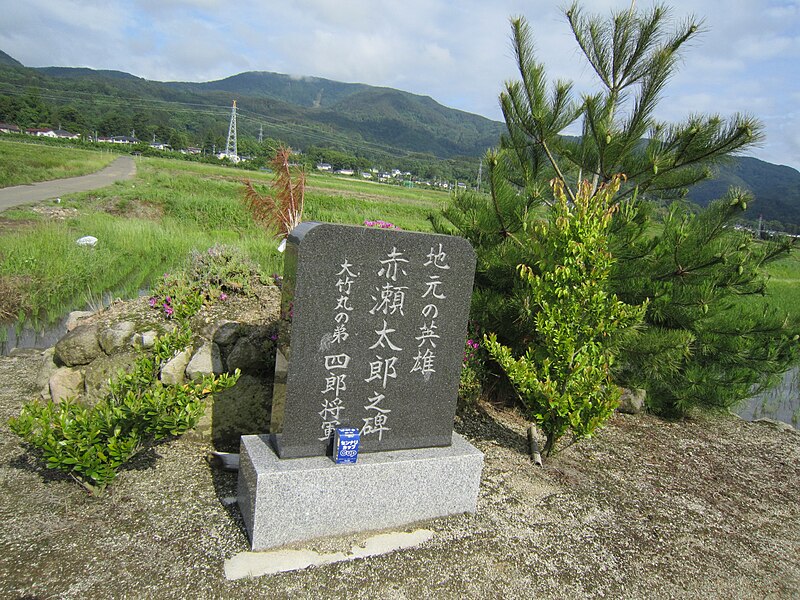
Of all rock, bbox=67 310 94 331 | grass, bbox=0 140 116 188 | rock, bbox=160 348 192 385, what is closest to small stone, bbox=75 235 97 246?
rock, bbox=67 310 94 331

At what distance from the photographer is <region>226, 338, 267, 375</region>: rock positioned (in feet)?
14.3

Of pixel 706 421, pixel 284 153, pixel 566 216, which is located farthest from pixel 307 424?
pixel 284 153

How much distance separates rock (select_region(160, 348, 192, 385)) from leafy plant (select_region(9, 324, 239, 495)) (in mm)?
886

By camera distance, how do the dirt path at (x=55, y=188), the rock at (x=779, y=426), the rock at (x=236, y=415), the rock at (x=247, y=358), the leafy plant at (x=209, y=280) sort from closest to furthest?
the rock at (x=236, y=415) → the rock at (x=247, y=358) → the leafy plant at (x=209, y=280) → the rock at (x=779, y=426) → the dirt path at (x=55, y=188)

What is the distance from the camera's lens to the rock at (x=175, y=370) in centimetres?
419

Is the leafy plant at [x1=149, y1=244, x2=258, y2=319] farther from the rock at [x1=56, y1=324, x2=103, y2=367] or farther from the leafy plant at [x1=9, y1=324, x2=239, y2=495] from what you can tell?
the leafy plant at [x1=9, y1=324, x2=239, y2=495]

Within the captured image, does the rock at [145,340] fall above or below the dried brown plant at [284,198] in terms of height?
below

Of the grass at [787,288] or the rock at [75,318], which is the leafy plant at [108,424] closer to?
the rock at [75,318]

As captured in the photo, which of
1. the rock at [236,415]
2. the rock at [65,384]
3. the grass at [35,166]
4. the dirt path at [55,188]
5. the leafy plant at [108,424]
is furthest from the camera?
the grass at [35,166]

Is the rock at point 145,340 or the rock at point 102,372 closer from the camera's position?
the rock at point 102,372

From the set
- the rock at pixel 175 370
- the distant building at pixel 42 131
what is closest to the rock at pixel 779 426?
the rock at pixel 175 370

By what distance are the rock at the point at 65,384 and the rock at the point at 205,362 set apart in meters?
0.99

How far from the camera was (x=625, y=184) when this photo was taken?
5.66 meters

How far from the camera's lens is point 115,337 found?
4.49 m
